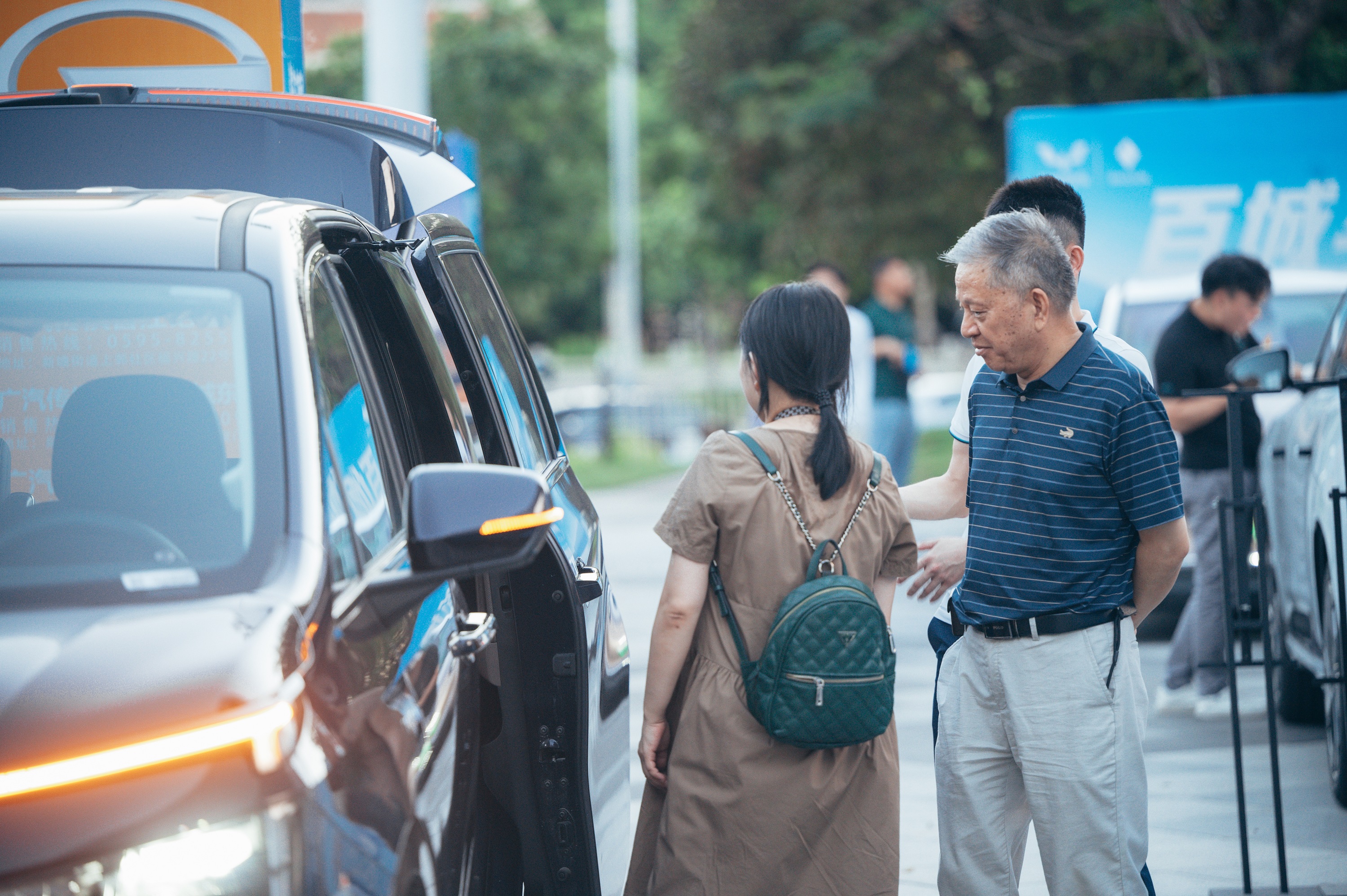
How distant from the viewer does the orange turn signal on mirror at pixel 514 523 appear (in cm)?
220

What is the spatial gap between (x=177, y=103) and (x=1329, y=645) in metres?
4.22

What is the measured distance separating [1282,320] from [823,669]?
7.35 meters

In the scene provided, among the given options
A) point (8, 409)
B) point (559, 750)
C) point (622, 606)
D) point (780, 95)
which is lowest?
point (622, 606)

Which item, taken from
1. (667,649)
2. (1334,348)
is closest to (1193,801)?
(1334,348)

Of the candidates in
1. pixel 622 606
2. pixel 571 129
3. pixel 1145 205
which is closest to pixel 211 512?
pixel 622 606

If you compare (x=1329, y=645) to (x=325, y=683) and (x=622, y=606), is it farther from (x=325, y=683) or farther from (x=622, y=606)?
(x=622, y=606)

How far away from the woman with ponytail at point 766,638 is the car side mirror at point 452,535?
32.4 inches

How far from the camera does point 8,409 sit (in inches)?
94.2

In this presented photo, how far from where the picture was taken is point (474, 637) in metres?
2.72

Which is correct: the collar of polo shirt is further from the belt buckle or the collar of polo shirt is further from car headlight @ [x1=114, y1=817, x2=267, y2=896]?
car headlight @ [x1=114, y1=817, x2=267, y2=896]

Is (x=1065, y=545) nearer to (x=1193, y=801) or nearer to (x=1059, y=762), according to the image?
(x=1059, y=762)

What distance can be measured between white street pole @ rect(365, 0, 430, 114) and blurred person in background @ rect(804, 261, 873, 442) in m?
2.62

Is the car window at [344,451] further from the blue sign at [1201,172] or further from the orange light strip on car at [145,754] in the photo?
the blue sign at [1201,172]

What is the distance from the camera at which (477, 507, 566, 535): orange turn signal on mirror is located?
2201 mm
